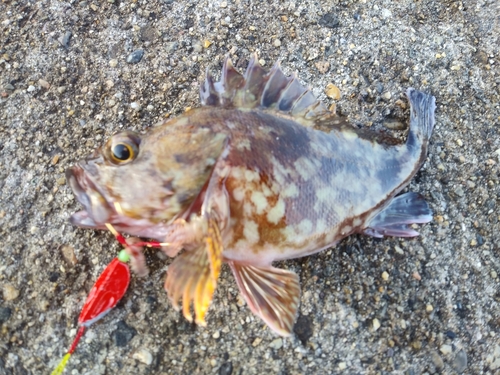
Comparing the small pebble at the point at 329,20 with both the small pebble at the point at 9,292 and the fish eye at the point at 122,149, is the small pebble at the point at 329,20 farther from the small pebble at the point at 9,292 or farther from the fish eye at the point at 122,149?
the small pebble at the point at 9,292

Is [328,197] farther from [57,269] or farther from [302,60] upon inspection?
[57,269]

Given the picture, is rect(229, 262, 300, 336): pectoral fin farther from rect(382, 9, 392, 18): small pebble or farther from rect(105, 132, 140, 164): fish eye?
rect(382, 9, 392, 18): small pebble

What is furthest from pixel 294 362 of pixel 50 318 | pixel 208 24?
pixel 208 24

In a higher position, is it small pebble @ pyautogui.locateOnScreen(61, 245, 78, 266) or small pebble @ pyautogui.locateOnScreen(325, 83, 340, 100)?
small pebble @ pyautogui.locateOnScreen(325, 83, 340, 100)

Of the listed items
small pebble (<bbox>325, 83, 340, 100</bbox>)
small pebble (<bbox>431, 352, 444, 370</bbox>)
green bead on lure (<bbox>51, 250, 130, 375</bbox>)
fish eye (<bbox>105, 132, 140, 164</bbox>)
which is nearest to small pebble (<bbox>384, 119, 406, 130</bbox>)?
small pebble (<bbox>325, 83, 340, 100</bbox>)

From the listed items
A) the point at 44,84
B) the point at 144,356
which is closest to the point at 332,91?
the point at 44,84
